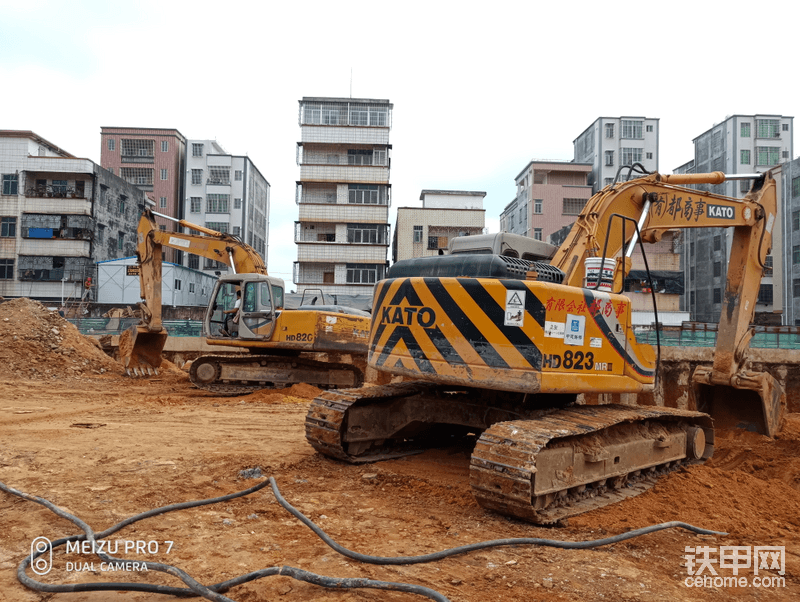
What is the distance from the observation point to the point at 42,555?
3.83m

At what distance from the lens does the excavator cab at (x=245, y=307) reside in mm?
13820

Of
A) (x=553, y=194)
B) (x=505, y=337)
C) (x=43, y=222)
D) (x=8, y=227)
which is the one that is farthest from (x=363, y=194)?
(x=505, y=337)

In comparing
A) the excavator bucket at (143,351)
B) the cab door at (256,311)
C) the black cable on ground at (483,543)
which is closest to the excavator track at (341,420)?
the black cable on ground at (483,543)

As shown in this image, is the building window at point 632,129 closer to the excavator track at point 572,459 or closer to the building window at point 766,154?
the building window at point 766,154

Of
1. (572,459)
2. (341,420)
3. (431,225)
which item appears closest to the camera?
(572,459)

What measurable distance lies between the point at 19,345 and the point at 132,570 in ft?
51.9

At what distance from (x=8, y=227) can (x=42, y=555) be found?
54.3 meters

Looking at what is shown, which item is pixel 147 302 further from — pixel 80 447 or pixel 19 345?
pixel 80 447

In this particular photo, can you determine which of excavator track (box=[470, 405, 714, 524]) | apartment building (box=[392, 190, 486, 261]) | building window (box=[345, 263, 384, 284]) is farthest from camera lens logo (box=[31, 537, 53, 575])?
apartment building (box=[392, 190, 486, 261])

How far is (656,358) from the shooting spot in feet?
21.3

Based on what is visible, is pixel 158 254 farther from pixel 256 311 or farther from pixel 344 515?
pixel 344 515

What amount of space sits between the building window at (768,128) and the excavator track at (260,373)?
5484cm

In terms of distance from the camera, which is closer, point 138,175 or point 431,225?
point 431,225

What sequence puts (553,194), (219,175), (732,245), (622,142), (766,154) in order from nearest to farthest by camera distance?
(732,245) < (766,154) < (553,194) < (622,142) < (219,175)
